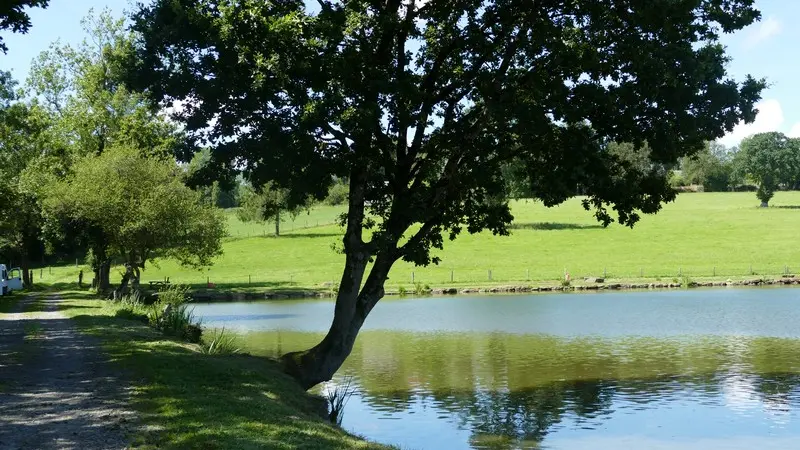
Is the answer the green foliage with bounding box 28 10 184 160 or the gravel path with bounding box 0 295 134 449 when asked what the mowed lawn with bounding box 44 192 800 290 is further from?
the gravel path with bounding box 0 295 134 449

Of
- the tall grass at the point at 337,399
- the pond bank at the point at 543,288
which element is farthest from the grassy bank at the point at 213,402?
the pond bank at the point at 543,288

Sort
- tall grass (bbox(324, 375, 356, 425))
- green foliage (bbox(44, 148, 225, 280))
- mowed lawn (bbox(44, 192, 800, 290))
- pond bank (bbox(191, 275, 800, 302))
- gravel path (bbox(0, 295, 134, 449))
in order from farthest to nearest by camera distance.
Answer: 1. mowed lawn (bbox(44, 192, 800, 290))
2. pond bank (bbox(191, 275, 800, 302))
3. green foliage (bbox(44, 148, 225, 280))
4. tall grass (bbox(324, 375, 356, 425))
5. gravel path (bbox(0, 295, 134, 449))

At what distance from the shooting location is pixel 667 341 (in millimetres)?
27609

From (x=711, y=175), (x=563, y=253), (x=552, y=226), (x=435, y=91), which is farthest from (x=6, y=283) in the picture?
(x=711, y=175)

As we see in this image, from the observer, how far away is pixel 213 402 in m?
11.8

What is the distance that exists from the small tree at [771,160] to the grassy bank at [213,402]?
10307 cm

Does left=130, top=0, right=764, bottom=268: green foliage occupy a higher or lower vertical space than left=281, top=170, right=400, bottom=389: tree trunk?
higher

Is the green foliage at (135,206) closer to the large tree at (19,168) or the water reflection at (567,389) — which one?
the large tree at (19,168)

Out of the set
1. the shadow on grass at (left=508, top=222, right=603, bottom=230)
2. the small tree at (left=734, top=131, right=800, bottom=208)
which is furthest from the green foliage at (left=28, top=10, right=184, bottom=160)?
the small tree at (left=734, top=131, right=800, bottom=208)

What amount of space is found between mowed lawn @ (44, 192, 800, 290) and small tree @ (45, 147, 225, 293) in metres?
20.5

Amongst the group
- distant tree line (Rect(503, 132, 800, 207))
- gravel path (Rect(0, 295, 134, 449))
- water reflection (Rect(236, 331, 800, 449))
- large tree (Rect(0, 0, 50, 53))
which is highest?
distant tree line (Rect(503, 132, 800, 207))

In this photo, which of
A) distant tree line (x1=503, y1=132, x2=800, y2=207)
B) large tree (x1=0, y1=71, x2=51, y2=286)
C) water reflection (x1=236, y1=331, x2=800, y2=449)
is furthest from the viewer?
distant tree line (x1=503, y1=132, x2=800, y2=207)

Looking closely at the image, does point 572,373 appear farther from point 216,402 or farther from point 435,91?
point 216,402

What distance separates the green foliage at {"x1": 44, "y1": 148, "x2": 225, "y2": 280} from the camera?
3734 cm
